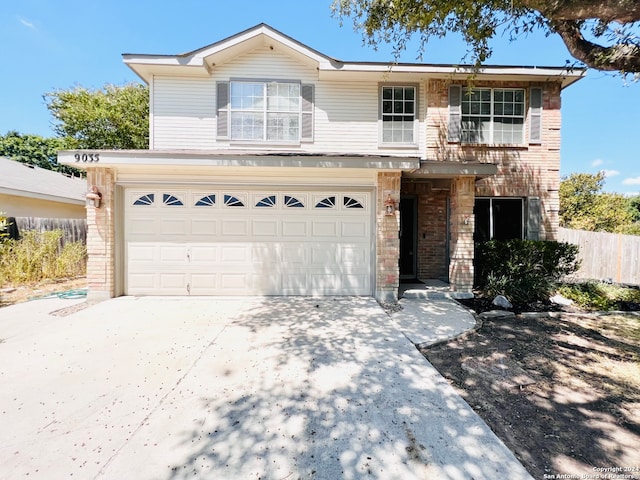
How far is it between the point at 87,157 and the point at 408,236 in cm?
828

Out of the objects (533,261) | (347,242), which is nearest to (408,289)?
(347,242)

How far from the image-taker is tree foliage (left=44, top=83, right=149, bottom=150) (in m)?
16.3

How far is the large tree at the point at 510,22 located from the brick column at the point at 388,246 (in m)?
2.88

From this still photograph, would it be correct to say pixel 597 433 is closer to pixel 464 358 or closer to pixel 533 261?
pixel 464 358

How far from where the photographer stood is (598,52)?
4.04 m

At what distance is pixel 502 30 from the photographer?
5379 millimetres

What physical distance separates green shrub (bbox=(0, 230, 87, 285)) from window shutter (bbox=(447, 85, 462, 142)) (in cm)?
1235

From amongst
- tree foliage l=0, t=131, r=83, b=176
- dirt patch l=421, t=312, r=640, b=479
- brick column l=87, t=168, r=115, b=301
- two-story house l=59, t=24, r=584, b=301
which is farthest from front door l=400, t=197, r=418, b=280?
tree foliage l=0, t=131, r=83, b=176

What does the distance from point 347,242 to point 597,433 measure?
4.99 metres

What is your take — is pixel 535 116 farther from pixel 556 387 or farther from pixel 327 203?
pixel 556 387

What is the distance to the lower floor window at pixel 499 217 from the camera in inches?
338

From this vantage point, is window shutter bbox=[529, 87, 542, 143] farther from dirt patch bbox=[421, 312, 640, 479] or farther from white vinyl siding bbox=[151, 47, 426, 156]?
dirt patch bbox=[421, 312, 640, 479]

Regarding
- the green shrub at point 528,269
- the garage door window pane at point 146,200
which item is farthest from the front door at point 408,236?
the garage door window pane at point 146,200

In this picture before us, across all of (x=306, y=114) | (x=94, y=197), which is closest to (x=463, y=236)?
(x=306, y=114)
